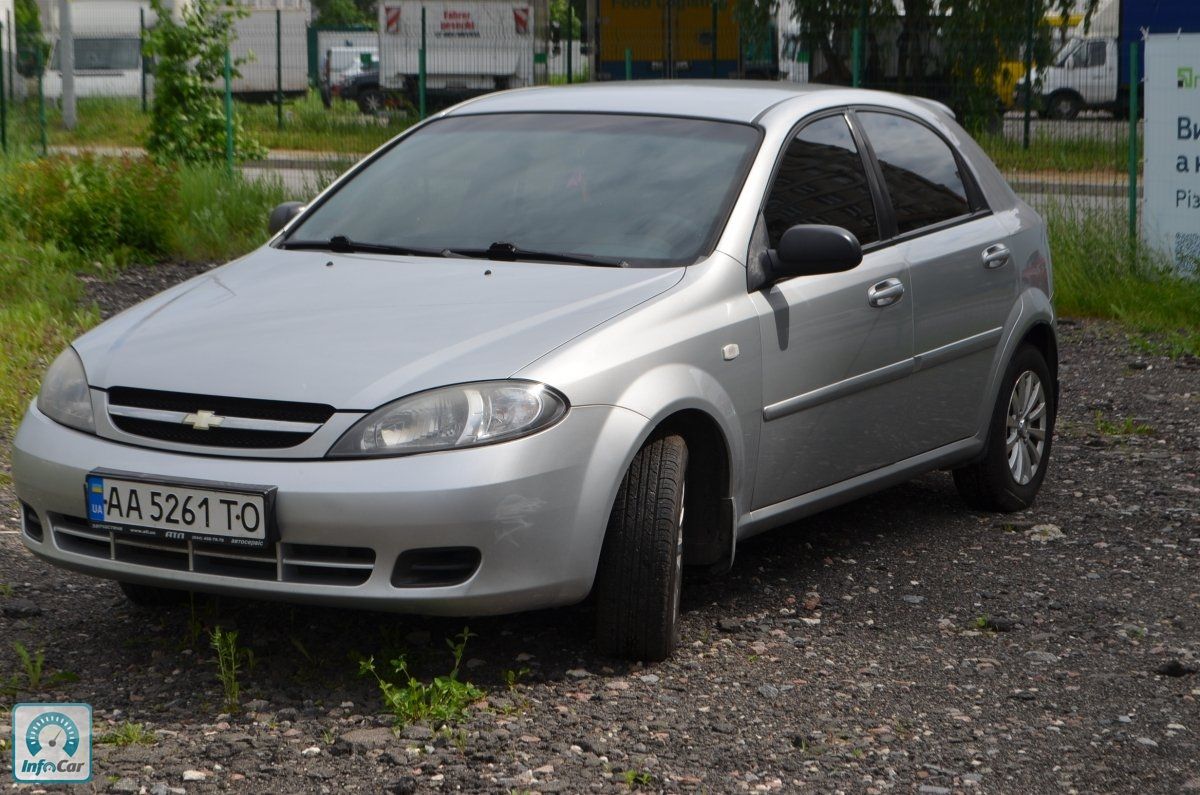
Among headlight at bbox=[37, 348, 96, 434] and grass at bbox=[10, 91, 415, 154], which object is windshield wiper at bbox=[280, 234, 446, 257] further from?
grass at bbox=[10, 91, 415, 154]

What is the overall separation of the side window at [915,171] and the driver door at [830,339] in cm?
15

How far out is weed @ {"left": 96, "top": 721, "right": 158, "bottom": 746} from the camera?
3.69 metres

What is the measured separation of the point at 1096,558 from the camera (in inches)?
217

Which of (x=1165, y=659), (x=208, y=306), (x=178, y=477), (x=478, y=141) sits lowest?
(x=1165, y=659)

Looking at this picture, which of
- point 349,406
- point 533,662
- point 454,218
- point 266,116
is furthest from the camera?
point 266,116

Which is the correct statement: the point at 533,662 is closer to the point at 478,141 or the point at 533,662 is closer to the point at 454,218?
the point at 454,218

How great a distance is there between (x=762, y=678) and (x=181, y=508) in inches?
61.2

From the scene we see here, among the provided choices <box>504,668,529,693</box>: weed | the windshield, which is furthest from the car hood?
<box>504,668,529,693</box>: weed

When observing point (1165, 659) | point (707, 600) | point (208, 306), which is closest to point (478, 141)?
point (208, 306)

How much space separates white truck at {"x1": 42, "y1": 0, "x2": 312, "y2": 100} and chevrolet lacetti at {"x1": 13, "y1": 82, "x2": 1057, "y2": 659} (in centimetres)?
2474

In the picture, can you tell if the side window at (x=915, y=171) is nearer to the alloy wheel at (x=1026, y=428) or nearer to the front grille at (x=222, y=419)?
the alloy wheel at (x=1026, y=428)

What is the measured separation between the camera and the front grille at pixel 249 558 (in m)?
3.80

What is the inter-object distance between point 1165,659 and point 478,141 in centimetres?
262

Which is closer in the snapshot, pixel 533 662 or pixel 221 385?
pixel 221 385
